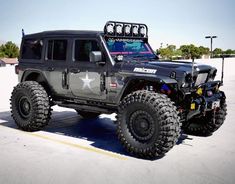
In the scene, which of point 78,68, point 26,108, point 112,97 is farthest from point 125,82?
point 26,108

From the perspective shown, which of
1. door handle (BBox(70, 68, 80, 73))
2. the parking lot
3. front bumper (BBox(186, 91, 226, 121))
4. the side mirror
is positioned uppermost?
the side mirror

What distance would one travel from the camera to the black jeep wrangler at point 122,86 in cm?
516

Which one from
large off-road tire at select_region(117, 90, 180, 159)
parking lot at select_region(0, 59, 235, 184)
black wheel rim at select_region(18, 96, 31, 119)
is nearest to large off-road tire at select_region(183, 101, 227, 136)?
parking lot at select_region(0, 59, 235, 184)

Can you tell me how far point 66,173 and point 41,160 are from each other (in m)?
0.76

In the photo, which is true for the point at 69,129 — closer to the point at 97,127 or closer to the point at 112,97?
the point at 97,127

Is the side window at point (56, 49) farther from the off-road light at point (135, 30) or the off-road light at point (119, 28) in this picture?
the off-road light at point (135, 30)

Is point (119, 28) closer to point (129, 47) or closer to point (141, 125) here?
point (129, 47)

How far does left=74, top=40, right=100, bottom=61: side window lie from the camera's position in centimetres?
623

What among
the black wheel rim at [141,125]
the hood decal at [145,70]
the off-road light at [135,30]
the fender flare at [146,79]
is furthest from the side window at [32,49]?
the black wheel rim at [141,125]

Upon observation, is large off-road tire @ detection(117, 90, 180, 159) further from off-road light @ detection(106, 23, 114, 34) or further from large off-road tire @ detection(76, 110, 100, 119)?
large off-road tire @ detection(76, 110, 100, 119)

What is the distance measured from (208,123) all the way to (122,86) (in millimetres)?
2046

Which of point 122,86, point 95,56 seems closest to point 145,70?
point 122,86

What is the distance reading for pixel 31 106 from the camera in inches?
265

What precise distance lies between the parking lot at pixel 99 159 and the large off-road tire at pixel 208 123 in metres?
0.16
